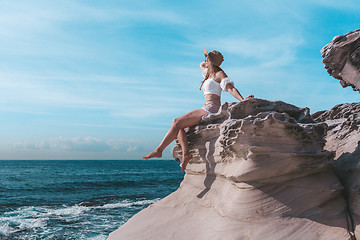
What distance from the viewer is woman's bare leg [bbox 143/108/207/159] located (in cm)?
540

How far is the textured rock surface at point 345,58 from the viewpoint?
5133 mm

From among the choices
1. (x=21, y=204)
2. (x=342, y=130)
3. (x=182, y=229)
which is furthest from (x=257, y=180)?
(x=21, y=204)

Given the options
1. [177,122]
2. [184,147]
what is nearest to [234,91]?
[177,122]

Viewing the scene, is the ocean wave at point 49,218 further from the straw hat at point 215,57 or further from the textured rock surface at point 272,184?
the straw hat at point 215,57

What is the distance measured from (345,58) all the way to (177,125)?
10.6 feet

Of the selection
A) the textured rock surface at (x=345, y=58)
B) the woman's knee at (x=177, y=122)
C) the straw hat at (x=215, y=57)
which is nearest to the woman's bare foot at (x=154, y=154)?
the woman's knee at (x=177, y=122)

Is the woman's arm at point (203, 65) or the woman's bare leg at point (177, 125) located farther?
the woman's arm at point (203, 65)

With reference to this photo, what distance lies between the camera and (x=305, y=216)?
13.5 feet

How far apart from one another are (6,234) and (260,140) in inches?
382

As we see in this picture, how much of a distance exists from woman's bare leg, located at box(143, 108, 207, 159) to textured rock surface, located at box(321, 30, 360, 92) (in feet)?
8.36

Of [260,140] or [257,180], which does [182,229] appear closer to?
[257,180]

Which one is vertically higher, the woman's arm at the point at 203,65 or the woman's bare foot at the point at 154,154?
the woman's arm at the point at 203,65

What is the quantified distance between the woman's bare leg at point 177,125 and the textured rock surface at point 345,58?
2547 mm

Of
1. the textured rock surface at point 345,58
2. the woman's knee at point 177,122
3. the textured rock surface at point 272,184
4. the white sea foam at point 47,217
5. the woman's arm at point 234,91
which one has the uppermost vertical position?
the textured rock surface at point 345,58
